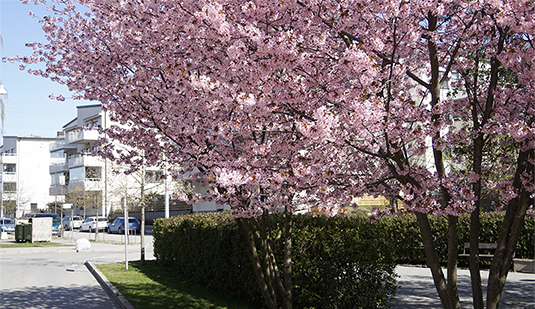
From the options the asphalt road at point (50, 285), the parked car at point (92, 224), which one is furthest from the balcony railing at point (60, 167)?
the asphalt road at point (50, 285)

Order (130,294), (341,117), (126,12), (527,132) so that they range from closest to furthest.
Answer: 1. (527,132)
2. (341,117)
3. (126,12)
4. (130,294)

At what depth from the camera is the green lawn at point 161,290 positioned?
29.2 ft

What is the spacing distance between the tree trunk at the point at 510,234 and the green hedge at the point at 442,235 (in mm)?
7036

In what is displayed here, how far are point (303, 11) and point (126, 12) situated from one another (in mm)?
3370

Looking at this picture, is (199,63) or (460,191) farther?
(199,63)

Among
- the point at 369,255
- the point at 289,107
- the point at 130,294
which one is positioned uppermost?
the point at 289,107

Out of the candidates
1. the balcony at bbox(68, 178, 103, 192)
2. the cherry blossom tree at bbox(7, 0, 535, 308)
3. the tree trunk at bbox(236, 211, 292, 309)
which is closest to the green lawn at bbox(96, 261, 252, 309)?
the tree trunk at bbox(236, 211, 292, 309)

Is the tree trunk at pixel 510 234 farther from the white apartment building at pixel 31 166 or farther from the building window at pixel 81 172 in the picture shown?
the white apartment building at pixel 31 166

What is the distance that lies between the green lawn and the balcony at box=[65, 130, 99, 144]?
4440cm

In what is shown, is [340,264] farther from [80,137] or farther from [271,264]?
[80,137]

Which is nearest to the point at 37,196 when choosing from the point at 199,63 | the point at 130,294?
the point at 130,294

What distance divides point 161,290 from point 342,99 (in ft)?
24.3

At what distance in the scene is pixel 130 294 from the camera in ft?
33.1

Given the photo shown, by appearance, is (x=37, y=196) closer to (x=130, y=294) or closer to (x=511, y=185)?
(x=130, y=294)
